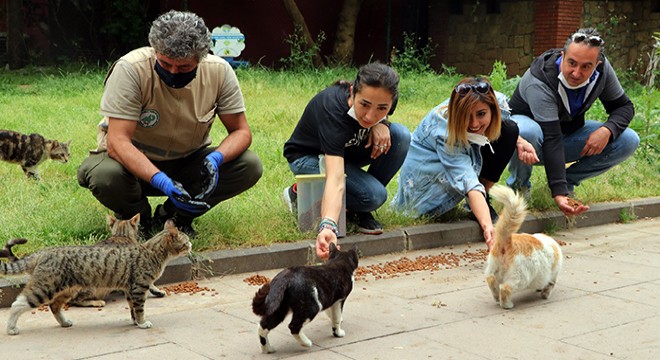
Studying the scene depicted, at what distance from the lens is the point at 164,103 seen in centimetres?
588

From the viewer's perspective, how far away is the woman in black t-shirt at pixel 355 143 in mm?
5734

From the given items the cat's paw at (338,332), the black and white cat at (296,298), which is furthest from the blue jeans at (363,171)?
the black and white cat at (296,298)

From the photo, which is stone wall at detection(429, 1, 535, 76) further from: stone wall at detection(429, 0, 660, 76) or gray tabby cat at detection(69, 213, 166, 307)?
gray tabby cat at detection(69, 213, 166, 307)

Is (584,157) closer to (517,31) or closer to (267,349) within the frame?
(267,349)

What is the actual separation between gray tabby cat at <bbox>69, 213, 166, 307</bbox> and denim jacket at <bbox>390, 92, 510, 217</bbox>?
241cm

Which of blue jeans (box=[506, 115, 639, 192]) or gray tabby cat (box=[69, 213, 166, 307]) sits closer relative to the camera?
gray tabby cat (box=[69, 213, 166, 307])

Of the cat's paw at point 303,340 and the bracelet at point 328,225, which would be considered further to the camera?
the bracelet at point 328,225

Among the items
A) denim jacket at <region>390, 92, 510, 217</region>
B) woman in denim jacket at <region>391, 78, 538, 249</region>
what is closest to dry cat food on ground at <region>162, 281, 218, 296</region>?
woman in denim jacket at <region>391, 78, 538, 249</region>

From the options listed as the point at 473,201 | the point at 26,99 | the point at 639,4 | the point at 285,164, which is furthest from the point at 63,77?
the point at 639,4

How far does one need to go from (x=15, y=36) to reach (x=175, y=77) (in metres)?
11.9

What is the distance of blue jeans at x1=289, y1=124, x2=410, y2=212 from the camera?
6.68 m

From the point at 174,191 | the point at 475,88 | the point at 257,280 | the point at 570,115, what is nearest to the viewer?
the point at 174,191

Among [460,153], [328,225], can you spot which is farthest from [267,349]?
[460,153]

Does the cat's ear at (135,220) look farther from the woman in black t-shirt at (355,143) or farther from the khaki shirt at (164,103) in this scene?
the woman in black t-shirt at (355,143)
